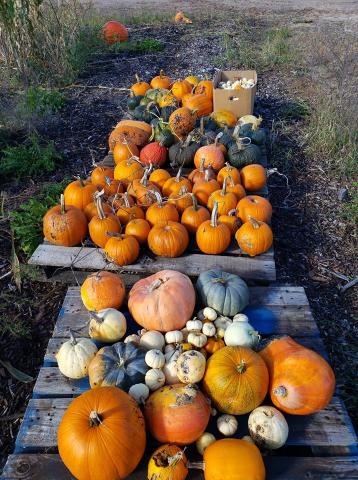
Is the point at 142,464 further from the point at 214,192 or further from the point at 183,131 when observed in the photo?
the point at 183,131

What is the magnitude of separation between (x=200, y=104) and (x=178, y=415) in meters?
4.27

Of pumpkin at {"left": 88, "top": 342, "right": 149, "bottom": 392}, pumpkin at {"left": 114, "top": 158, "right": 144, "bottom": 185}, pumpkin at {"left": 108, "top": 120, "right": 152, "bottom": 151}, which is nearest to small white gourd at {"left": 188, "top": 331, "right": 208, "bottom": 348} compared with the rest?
pumpkin at {"left": 88, "top": 342, "right": 149, "bottom": 392}

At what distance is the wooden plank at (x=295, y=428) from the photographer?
2.16m

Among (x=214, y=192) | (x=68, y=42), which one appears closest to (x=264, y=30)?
(x=68, y=42)

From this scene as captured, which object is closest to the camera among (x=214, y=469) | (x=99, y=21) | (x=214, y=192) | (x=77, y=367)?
(x=214, y=469)

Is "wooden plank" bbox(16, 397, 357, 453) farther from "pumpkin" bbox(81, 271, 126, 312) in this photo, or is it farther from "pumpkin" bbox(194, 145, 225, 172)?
"pumpkin" bbox(194, 145, 225, 172)

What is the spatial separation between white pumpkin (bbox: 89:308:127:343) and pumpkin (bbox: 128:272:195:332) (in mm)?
138

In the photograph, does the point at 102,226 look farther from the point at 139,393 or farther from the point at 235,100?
the point at 235,100

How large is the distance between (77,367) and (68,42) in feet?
22.8

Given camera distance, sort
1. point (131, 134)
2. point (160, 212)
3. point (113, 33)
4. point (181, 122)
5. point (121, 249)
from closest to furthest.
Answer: point (121, 249) < point (160, 212) < point (131, 134) < point (181, 122) < point (113, 33)

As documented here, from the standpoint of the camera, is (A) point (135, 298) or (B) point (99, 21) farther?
(B) point (99, 21)

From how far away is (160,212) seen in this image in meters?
3.41

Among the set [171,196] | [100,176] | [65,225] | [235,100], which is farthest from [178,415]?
[235,100]

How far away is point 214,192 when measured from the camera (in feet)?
11.9
